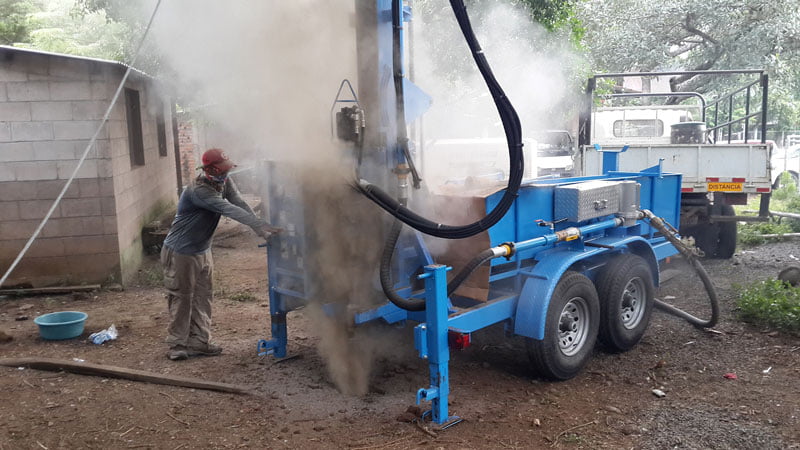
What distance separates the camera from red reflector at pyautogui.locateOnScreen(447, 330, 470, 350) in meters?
4.09

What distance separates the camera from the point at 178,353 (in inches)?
213

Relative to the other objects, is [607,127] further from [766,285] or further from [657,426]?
[657,426]

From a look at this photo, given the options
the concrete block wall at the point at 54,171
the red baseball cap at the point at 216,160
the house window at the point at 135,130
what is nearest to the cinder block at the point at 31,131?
the concrete block wall at the point at 54,171

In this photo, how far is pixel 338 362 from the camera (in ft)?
15.5

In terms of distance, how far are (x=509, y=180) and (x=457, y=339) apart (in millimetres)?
1067

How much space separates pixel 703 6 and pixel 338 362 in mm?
15240

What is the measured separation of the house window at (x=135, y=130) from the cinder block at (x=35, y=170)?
183 centimetres

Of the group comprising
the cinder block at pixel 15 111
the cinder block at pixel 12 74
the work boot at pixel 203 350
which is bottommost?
the work boot at pixel 203 350

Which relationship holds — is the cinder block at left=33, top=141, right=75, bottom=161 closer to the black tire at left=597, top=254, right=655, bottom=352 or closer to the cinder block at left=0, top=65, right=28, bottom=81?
the cinder block at left=0, top=65, right=28, bottom=81

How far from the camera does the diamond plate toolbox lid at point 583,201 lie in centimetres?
499

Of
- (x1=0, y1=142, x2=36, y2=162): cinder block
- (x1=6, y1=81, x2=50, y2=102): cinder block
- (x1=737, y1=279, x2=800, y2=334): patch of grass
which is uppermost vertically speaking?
(x1=6, y1=81, x2=50, y2=102): cinder block

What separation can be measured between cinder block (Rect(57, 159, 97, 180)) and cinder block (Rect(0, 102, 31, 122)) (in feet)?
2.07

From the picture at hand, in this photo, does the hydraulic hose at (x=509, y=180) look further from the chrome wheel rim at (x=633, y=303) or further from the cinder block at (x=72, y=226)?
the cinder block at (x=72, y=226)

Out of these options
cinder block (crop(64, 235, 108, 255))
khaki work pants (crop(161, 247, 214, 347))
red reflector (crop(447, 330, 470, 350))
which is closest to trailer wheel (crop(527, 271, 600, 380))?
red reflector (crop(447, 330, 470, 350))
